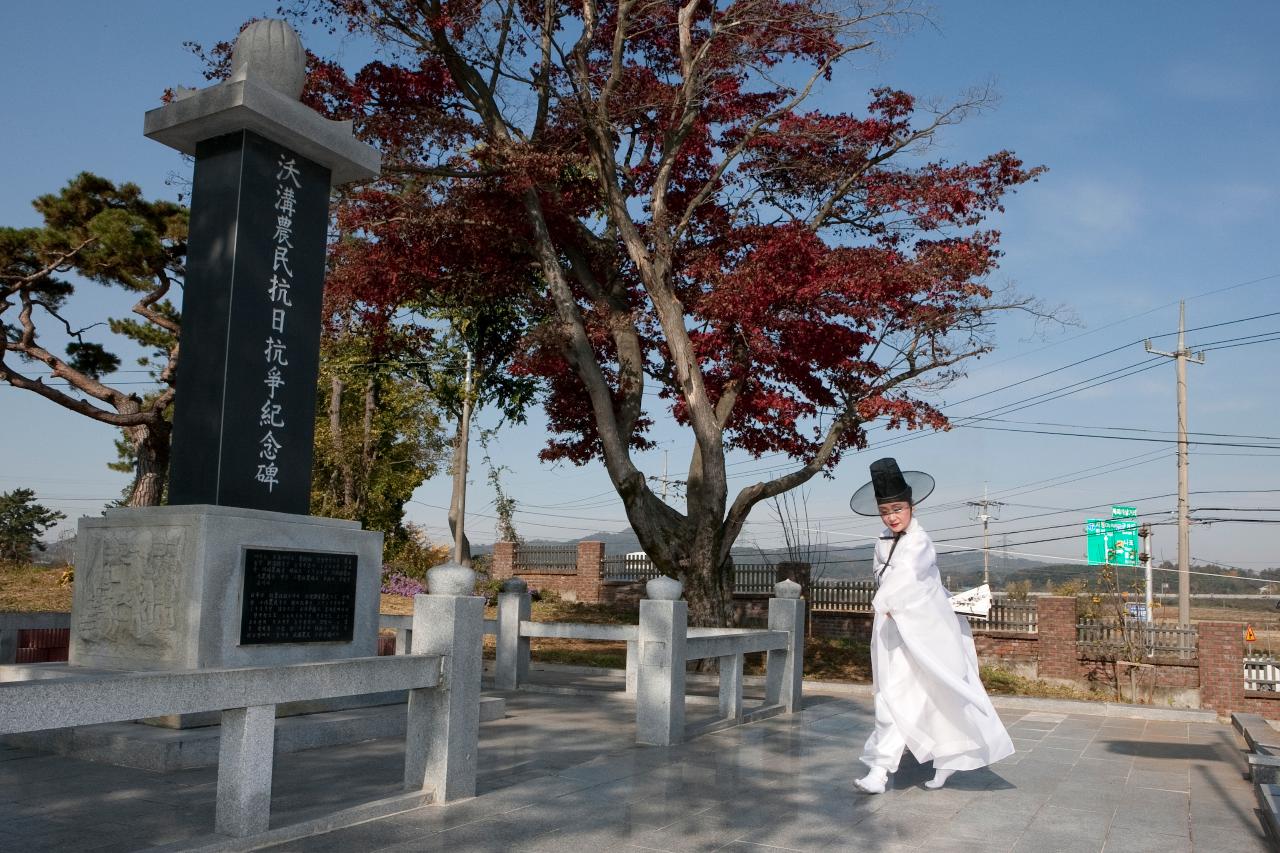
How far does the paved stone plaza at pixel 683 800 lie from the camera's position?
17.4ft

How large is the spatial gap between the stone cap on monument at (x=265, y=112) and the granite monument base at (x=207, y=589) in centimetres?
287

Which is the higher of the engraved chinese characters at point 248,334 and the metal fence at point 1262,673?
the engraved chinese characters at point 248,334

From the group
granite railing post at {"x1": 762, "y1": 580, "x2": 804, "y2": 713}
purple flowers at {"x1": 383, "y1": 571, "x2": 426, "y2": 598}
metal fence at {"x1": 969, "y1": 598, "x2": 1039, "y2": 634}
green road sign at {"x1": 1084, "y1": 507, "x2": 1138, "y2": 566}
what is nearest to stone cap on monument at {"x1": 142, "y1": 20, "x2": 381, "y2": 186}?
granite railing post at {"x1": 762, "y1": 580, "x2": 804, "y2": 713}

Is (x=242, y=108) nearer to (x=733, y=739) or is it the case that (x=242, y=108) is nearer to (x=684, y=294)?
(x=733, y=739)

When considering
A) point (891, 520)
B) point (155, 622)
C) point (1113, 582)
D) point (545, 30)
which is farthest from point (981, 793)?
point (1113, 582)

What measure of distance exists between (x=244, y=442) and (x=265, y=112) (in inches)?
95.0

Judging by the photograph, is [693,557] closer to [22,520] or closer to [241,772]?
[241,772]

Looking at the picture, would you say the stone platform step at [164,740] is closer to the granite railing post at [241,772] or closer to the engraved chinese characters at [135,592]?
the engraved chinese characters at [135,592]

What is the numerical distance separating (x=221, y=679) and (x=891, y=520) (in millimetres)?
4413

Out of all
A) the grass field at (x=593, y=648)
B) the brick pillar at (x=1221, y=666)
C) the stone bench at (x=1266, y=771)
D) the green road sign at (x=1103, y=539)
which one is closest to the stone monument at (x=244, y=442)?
the stone bench at (x=1266, y=771)

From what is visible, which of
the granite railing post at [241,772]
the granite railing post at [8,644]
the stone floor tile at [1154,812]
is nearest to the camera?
the granite railing post at [241,772]

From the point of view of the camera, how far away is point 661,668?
8.38m

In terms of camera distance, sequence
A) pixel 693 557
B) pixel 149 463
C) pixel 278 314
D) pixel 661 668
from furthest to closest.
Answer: pixel 149 463 < pixel 693 557 < pixel 661 668 < pixel 278 314

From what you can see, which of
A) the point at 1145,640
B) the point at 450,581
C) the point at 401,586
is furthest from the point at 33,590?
the point at 1145,640
